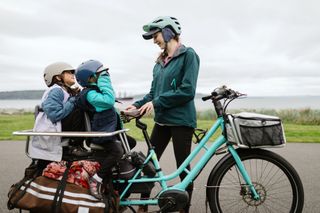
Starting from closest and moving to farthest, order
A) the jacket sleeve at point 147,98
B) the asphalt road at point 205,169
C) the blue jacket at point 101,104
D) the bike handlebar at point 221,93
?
the blue jacket at point 101,104, the bike handlebar at point 221,93, the jacket sleeve at point 147,98, the asphalt road at point 205,169

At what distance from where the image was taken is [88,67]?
10.0ft

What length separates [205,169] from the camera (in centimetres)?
612

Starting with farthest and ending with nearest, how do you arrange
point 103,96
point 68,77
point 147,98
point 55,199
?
point 147,98
point 68,77
point 103,96
point 55,199

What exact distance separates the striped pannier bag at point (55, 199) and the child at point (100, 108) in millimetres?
124

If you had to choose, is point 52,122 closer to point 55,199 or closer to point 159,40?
point 55,199

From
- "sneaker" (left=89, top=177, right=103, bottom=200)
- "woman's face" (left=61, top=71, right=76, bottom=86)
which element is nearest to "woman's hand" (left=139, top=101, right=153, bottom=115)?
"sneaker" (left=89, top=177, right=103, bottom=200)

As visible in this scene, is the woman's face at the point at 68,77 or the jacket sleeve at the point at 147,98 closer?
the woman's face at the point at 68,77

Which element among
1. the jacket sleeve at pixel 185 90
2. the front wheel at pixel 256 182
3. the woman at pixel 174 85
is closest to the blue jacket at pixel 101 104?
the woman at pixel 174 85

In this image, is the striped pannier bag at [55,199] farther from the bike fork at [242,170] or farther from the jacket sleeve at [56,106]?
the bike fork at [242,170]

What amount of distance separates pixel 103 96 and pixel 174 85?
0.67 m

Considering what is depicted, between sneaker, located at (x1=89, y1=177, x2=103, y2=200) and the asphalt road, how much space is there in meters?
1.32

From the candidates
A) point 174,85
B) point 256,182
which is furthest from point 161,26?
point 256,182

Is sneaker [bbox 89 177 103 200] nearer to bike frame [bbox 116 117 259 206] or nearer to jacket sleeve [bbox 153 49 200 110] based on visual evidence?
bike frame [bbox 116 117 259 206]

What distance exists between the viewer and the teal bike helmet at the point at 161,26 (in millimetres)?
3285
